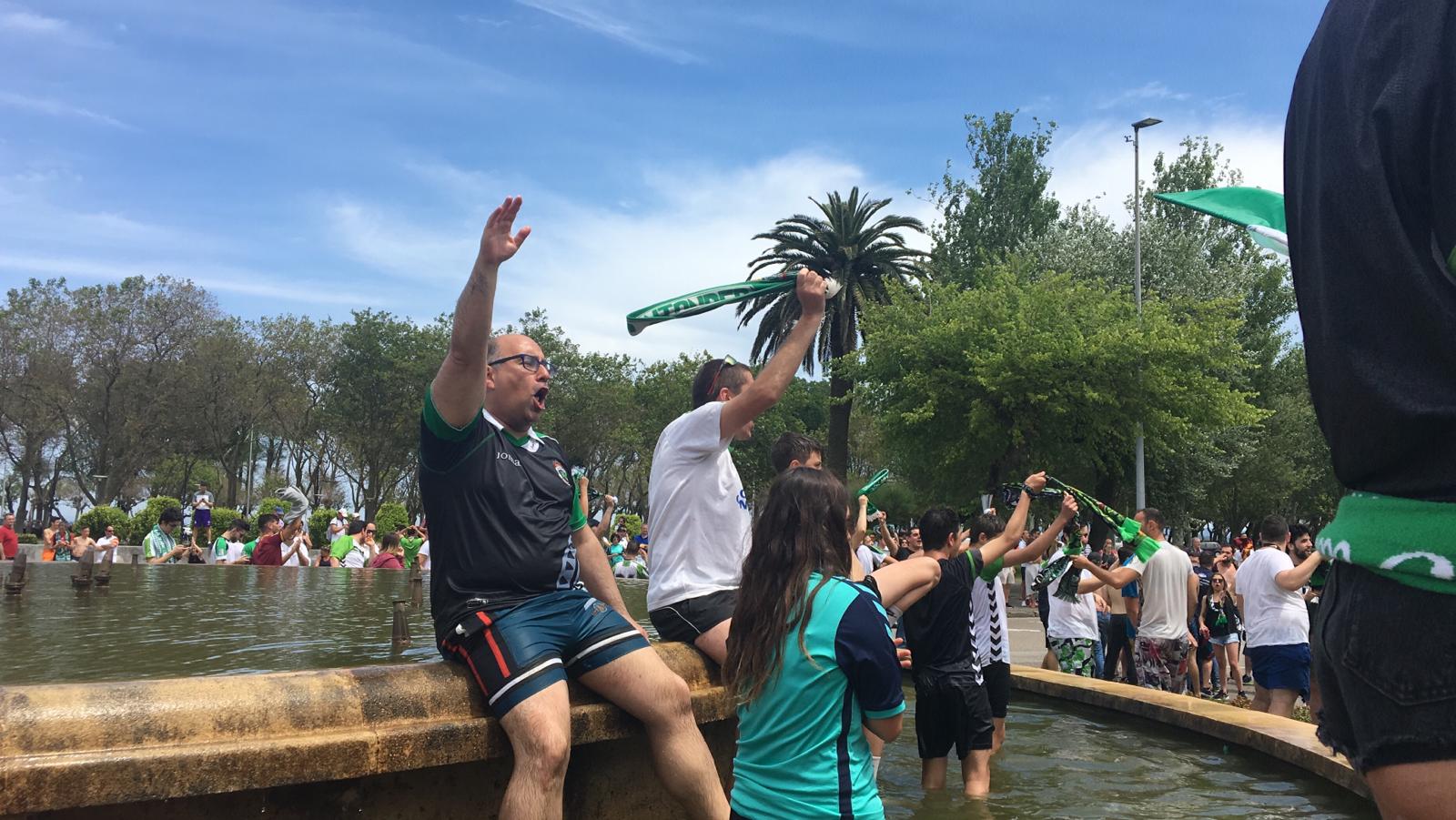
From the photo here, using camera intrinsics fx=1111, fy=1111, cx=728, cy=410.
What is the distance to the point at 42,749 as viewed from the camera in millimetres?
2611

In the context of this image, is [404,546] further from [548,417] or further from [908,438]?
[548,417]

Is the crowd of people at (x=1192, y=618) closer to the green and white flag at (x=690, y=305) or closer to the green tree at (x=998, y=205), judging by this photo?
the green and white flag at (x=690, y=305)

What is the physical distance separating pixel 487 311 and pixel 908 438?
88.3 feet

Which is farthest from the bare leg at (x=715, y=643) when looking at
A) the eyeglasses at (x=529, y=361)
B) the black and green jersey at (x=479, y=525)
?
the eyeglasses at (x=529, y=361)

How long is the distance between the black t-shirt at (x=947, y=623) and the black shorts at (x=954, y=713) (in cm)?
6

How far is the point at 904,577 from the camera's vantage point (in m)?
4.34

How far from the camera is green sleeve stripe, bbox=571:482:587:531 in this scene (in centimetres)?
404

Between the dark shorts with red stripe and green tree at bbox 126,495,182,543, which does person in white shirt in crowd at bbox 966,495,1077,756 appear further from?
green tree at bbox 126,495,182,543

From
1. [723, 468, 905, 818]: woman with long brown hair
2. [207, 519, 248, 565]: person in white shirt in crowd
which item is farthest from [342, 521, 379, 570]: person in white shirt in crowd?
[723, 468, 905, 818]: woman with long brown hair

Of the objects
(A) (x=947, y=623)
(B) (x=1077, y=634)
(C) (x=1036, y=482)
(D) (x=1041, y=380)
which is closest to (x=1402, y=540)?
(A) (x=947, y=623)

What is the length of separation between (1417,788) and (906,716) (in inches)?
306

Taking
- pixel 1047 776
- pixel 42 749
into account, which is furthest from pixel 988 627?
pixel 42 749

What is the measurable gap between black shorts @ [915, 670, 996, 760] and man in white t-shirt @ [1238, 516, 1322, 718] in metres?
3.59

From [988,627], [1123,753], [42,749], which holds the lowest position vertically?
[1123,753]
